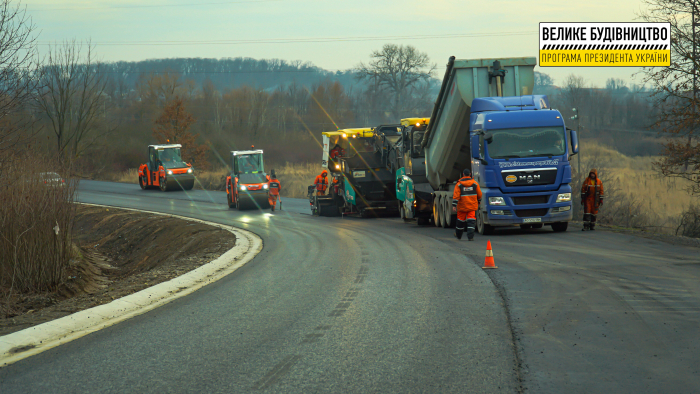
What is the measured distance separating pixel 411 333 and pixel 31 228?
6.37 metres

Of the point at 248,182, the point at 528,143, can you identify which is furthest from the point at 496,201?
the point at 248,182

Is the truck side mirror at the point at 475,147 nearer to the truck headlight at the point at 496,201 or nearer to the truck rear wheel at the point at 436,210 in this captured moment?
the truck headlight at the point at 496,201

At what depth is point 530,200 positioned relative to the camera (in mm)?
16734

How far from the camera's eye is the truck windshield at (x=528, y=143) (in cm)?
1661

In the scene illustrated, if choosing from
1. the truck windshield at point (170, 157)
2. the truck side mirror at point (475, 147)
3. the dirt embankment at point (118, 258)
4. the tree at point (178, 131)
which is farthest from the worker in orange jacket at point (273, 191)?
the tree at point (178, 131)

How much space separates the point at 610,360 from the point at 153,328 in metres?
4.47

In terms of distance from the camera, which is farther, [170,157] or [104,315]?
[170,157]

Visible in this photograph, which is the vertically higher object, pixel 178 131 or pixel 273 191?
pixel 178 131

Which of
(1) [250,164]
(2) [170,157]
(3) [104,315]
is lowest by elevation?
(3) [104,315]

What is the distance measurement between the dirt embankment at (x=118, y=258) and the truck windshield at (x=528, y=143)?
7213mm

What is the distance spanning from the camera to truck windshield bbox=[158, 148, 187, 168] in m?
43.1

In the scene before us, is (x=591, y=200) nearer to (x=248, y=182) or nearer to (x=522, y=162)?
(x=522, y=162)

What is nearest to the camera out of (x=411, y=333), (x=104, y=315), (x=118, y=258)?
(x=411, y=333)

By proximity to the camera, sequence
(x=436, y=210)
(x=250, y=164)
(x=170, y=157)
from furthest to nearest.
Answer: (x=170, y=157) → (x=250, y=164) → (x=436, y=210)
